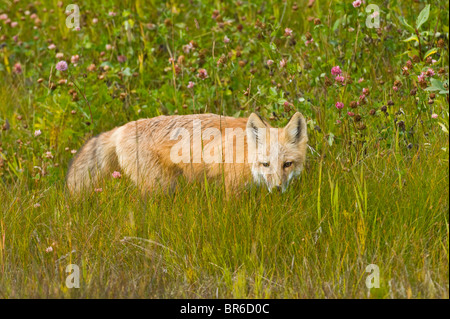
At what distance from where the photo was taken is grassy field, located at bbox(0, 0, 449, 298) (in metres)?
3.51

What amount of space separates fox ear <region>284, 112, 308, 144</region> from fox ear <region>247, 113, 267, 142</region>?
0.18m

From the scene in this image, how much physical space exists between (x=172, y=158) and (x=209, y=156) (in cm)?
29

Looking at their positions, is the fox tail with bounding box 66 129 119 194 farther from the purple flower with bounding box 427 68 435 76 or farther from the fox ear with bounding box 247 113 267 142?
the purple flower with bounding box 427 68 435 76

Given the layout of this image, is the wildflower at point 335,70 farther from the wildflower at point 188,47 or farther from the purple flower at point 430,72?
the wildflower at point 188,47

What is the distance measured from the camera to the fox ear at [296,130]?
442 cm

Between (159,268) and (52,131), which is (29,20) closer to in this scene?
(52,131)

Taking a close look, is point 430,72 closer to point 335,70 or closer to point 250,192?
point 335,70

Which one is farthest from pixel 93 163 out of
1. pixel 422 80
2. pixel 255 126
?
pixel 422 80

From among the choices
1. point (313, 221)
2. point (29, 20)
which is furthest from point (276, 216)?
point (29, 20)

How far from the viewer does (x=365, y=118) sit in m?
4.80

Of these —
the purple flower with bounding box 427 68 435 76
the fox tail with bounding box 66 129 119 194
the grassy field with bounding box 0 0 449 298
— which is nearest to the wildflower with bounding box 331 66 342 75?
the grassy field with bounding box 0 0 449 298

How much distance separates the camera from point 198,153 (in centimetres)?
A: 466

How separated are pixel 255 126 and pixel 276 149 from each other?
230 millimetres

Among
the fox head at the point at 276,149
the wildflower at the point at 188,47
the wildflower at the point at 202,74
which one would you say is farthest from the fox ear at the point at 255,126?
the wildflower at the point at 188,47
